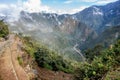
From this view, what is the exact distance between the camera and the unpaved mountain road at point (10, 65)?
75.4ft

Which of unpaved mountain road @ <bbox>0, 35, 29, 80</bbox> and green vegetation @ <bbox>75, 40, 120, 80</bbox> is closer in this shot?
green vegetation @ <bbox>75, 40, 120, 80</bbox>

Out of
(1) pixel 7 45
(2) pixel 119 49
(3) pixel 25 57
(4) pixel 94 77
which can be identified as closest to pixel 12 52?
(1) pixel 7 45

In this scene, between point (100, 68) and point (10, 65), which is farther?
point (10, 65)

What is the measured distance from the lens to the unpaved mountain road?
2298 centimetres

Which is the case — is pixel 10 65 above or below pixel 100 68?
above

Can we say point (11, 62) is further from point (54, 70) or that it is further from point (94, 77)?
point (54, 70)

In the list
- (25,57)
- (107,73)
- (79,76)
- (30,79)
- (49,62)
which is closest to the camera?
(107,73)

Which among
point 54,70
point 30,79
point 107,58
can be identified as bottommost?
point 54,70

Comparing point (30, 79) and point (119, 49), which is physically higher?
point (119, 49)

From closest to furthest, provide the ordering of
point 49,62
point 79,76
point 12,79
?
1. point 12,79
2. point 79,76
3. point 49,62

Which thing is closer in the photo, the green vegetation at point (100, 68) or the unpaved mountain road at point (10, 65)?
the green vegetation at point (100, 68)

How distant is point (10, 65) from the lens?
78.9ft

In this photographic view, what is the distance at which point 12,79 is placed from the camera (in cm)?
2262

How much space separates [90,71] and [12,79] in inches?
278
